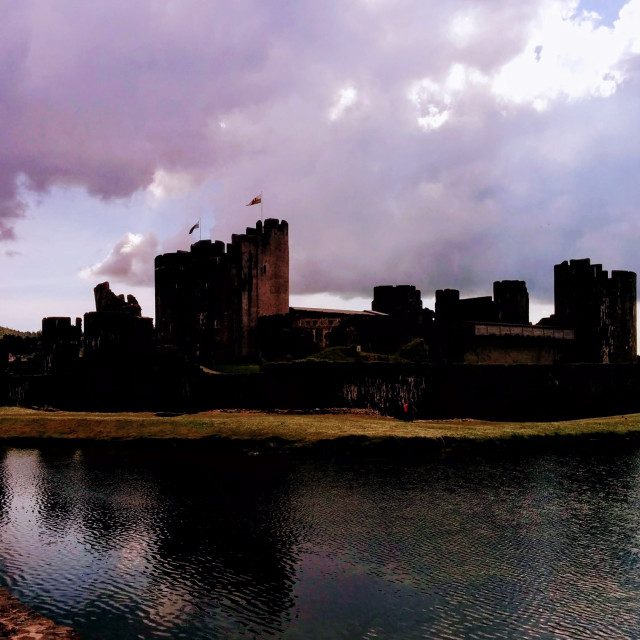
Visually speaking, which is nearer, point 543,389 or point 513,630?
→ point 513,630

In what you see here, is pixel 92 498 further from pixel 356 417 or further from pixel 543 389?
pixel 543 389

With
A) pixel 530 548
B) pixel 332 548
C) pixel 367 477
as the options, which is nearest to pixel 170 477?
pixel 367 477

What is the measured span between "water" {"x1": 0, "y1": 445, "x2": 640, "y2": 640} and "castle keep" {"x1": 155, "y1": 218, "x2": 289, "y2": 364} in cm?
2893

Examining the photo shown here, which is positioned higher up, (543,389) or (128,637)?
(543,389)

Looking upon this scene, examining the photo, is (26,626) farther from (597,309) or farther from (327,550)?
(597,309)

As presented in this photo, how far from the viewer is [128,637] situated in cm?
980

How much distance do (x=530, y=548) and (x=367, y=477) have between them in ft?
23.6

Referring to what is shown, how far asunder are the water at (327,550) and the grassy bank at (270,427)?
15.2ft

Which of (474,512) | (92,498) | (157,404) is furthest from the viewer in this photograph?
(157,404)

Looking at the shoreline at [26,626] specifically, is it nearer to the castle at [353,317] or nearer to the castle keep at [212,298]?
the castle at [353,317]

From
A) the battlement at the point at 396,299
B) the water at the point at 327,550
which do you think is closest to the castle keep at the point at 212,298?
Answer: the battlement at the point at 396,299

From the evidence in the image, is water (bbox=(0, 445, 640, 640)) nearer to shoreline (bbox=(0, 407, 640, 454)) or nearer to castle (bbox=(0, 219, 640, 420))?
shoreline (bbox=(0, 407, 640, 454))

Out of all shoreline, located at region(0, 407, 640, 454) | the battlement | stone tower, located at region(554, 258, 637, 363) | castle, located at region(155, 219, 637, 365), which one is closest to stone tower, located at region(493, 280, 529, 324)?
castle, located at region(155, 219, 637, 365)

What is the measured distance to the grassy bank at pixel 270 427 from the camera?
2636cm
